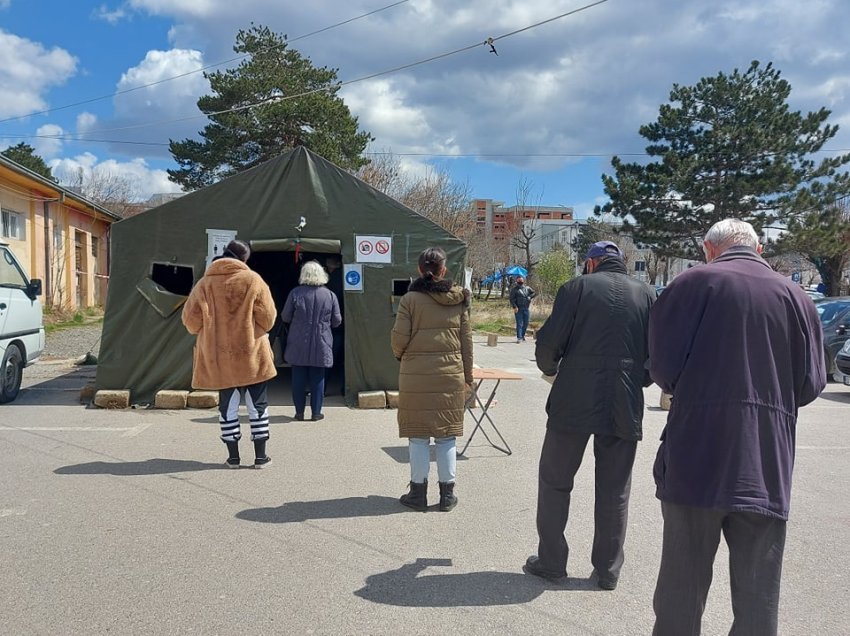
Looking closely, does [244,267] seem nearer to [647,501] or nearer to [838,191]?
[647,501]

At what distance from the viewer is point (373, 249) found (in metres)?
9.06

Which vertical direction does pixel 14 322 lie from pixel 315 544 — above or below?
above

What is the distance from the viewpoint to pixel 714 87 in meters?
28.7

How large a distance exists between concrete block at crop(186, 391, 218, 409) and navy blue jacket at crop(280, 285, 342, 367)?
4.34ft

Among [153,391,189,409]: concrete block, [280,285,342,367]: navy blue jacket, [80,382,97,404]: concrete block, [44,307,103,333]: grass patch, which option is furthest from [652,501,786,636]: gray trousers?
[44,307,103,333]: grass patch

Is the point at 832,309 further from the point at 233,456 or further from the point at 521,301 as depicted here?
the point at 233,456

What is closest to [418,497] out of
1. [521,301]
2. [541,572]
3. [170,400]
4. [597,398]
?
[541,572]

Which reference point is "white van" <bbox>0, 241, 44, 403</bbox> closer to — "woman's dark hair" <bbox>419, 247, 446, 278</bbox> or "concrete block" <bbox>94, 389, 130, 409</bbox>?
"concrete block" <bbox>94, 389, 130, 409</bbox>

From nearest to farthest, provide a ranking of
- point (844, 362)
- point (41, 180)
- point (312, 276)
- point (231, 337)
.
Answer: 1. point (231, 337)
2. point (312, 276)
3. point (844, 362)
4. point (41, 180)

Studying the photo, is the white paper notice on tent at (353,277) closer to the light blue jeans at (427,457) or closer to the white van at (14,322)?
the white van at (14,322)

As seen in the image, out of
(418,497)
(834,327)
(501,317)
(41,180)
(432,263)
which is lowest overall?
(418,497)

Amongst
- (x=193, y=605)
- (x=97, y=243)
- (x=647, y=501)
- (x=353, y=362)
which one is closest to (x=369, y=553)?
(x=193, y=605)

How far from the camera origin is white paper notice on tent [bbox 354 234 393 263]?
9039 mm

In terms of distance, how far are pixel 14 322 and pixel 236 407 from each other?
15.4 feet
